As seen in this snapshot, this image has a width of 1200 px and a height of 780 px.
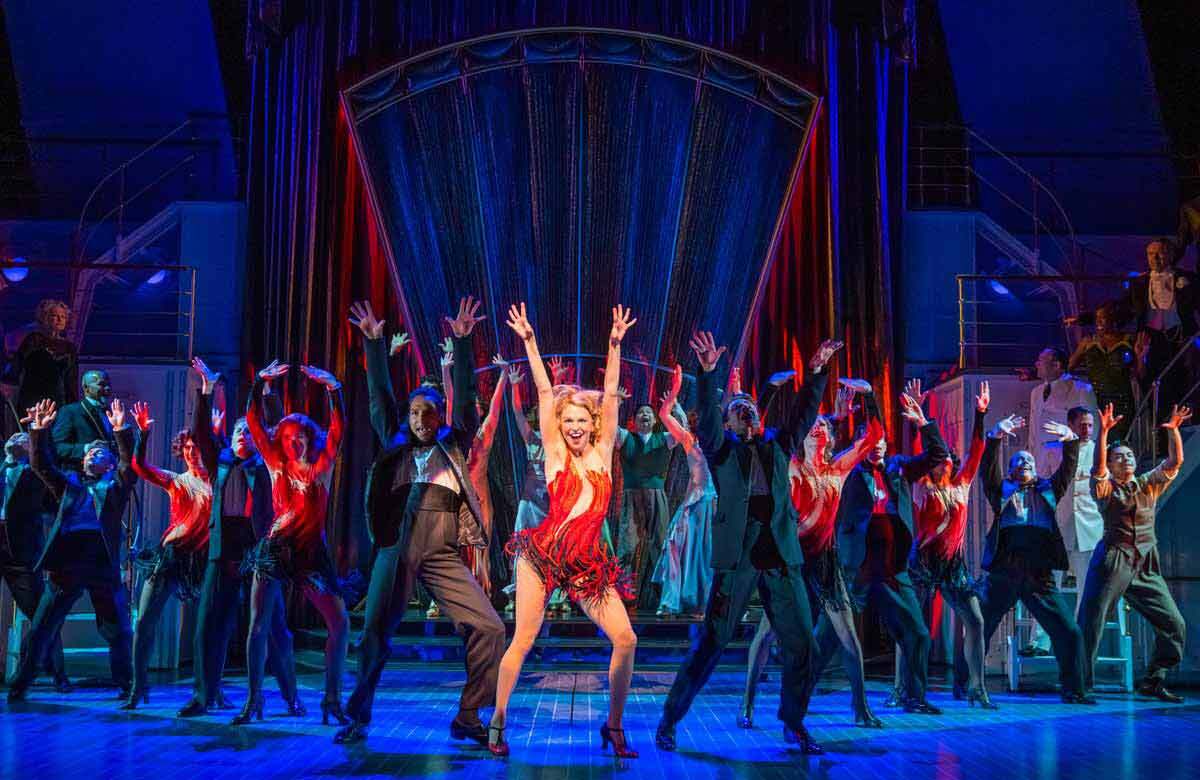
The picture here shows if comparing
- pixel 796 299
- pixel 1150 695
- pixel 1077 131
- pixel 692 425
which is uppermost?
pixel 1077 131

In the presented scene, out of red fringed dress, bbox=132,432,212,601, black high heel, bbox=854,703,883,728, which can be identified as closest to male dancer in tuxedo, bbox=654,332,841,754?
black high heel, bbox=854,703,883,728

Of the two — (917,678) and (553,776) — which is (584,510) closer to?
(553,776)

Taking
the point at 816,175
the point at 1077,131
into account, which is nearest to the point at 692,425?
the point at 816,175

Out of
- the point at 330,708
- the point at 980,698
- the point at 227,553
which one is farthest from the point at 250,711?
the point at 980,698

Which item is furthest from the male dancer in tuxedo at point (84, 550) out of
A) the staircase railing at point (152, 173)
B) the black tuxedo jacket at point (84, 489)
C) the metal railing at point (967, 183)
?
the metal railing at point (967, 183)

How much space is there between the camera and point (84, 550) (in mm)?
6840

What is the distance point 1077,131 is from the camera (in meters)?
12.4

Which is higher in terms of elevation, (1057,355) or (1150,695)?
(1057,355)

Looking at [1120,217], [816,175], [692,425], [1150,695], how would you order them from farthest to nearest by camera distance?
[1120,217] < [816,175] < [692,425] < [1150,695]

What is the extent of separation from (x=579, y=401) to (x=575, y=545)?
1.93 ft

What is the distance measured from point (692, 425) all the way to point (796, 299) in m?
1.65

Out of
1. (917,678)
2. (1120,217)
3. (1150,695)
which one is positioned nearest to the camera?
(917,678)

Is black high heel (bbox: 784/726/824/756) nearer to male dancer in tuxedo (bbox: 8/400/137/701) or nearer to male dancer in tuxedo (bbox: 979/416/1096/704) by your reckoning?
male dancer in tuxedo (bbox: 979/416/1096/704)

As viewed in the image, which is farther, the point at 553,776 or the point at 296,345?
the point at 296,345
